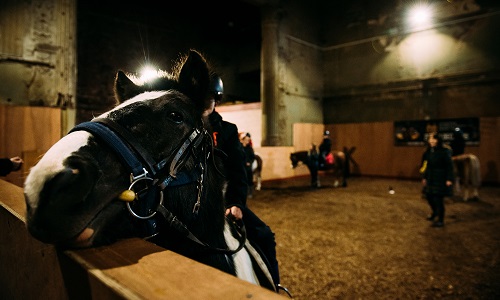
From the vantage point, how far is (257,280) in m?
1.77

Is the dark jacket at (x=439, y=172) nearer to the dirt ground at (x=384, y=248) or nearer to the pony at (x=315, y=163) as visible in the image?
the dirt ground at (x=384, y=248)

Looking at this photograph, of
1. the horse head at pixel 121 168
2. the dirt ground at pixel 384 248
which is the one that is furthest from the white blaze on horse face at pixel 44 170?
the dirt ground at pixel 384 248

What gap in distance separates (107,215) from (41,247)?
0.36 meters

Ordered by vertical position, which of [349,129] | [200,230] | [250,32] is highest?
[250,32]

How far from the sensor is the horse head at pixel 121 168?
0.88 m

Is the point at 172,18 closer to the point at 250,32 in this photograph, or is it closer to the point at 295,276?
the point at 250,32

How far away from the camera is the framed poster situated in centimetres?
1233

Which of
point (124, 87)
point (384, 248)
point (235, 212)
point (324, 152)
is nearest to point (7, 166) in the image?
point (124, 87)

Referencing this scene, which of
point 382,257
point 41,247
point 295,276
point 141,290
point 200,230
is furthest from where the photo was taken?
point 382,257

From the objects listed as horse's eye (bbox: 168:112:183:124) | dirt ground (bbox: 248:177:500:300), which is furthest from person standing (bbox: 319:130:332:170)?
horse's eye (bbox: 168:112:183:124)

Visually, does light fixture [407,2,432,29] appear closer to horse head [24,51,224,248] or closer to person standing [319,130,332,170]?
person standing [319,130,332,170]

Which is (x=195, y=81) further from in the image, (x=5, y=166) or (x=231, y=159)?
(x=5, y=166)

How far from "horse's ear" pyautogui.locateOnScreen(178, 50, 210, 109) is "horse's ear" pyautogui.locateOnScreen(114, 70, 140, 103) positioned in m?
0.29

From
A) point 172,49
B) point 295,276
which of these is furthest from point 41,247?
point 172,49
